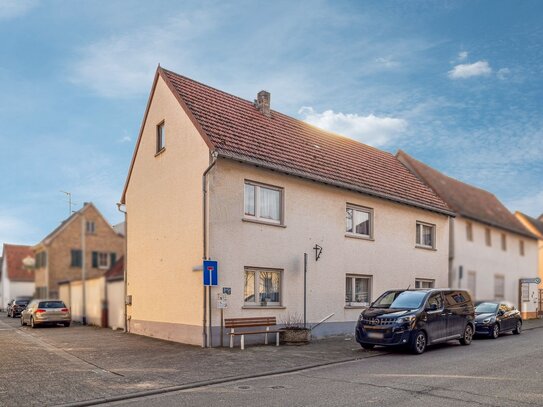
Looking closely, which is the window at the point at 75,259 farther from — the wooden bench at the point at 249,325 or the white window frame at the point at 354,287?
the wooden bench at the point at 249,325

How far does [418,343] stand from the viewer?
1363 centimetres

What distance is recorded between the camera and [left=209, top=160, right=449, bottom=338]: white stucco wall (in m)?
15.4

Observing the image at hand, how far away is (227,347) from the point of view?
14703 mm

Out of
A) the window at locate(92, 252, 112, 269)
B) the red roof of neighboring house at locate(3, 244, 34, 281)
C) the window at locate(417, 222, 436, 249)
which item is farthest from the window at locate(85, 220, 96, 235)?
the window at locate(417, 222, 436, 249)

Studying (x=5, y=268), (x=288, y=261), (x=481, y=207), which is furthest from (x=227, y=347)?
(x=5, y=268)

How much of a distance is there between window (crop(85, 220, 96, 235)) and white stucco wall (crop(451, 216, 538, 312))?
34693 millimetres

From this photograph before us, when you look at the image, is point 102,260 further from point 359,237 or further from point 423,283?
point 359,237

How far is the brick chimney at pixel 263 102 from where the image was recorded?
20172mm

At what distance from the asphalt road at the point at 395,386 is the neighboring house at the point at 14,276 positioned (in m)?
52.8

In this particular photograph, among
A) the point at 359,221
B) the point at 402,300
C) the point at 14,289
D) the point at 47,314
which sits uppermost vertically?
the point at 359,221

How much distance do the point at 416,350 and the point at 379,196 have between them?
25.1 ft

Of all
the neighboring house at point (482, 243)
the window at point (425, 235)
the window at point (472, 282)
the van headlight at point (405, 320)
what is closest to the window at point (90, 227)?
the neighboring house at point (482, 243)

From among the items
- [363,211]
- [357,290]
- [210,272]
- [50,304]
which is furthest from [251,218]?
[50,304]

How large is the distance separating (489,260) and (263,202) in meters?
20.2
